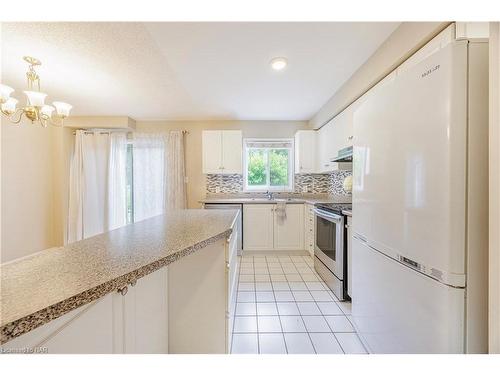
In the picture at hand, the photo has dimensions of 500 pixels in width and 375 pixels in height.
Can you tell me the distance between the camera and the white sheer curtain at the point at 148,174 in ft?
13.7

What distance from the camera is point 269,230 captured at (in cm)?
371

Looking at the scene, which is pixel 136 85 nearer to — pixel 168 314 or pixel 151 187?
pixel 151 187

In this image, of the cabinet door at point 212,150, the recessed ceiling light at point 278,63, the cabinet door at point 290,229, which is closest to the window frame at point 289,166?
the cabinet door at point 212,150

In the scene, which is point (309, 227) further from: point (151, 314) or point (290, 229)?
point (151, 314)

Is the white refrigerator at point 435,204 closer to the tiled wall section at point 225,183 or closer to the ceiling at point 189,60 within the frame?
the ceiling at point 189,60

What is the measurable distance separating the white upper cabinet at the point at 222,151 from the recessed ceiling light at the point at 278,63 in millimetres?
1828

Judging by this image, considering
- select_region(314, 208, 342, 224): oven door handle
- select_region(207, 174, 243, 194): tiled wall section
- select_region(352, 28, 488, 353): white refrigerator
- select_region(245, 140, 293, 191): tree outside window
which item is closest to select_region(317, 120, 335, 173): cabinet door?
select_region(245, 140, 293, 191): tree outside window

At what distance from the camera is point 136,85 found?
276cm

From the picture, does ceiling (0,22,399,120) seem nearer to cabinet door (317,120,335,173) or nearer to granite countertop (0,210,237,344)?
cabinet door (317,120,335,173)

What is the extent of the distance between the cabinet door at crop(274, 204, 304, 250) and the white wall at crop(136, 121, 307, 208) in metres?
1.48
